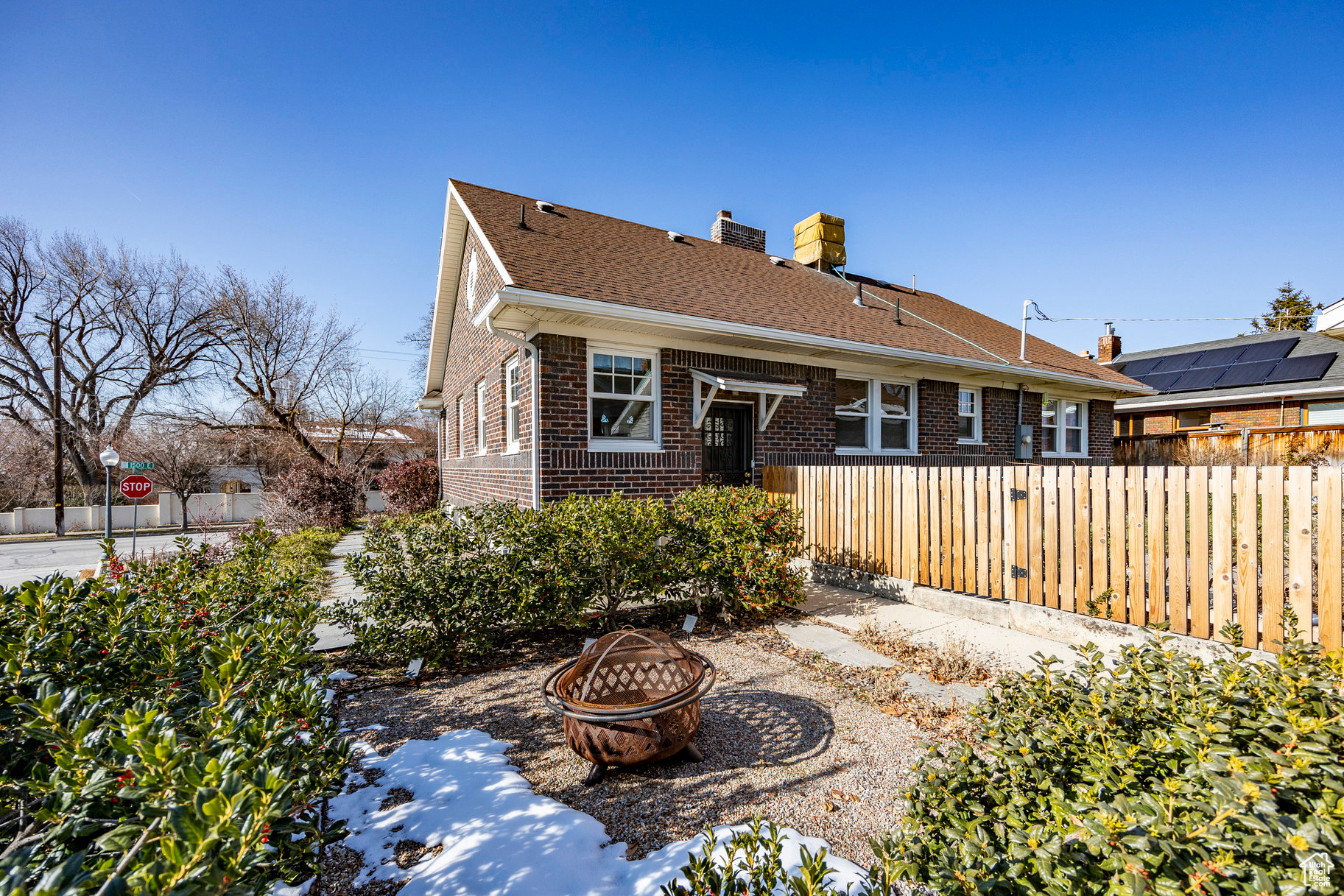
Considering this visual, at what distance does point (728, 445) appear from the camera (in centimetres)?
915

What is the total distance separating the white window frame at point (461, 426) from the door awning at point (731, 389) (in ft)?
21.4

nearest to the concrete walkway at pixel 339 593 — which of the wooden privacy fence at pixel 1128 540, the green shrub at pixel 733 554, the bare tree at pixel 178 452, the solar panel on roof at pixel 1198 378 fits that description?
the green shrub at pixel 733 554

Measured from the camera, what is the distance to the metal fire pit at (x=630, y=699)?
2754mm

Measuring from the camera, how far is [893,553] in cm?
633

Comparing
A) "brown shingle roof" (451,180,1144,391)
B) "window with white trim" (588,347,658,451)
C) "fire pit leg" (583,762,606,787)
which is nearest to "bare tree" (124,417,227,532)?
"brown shingle roof" (451,180,1144,391)

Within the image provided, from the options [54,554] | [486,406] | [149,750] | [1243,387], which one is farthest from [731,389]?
[1243,387]

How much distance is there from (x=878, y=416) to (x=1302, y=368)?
63.4 ft

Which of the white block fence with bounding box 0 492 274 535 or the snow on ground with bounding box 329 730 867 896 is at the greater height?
the snow on ground with bounding box 329 730 867 896

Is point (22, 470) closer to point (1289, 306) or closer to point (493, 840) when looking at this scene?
point (493, 840)

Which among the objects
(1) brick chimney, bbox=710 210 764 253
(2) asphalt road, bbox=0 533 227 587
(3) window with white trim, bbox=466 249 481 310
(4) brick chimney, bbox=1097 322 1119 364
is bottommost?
(2) asphalt road, bbox=0 533 227 587

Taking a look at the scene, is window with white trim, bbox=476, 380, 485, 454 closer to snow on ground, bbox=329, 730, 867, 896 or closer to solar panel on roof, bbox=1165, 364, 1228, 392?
snow on ground, bbox=329, 730, 867, 896

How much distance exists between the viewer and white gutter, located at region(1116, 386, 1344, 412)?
17.2 m

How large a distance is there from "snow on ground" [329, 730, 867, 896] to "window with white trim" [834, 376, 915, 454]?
845 cm

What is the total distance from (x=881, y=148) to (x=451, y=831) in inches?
490
